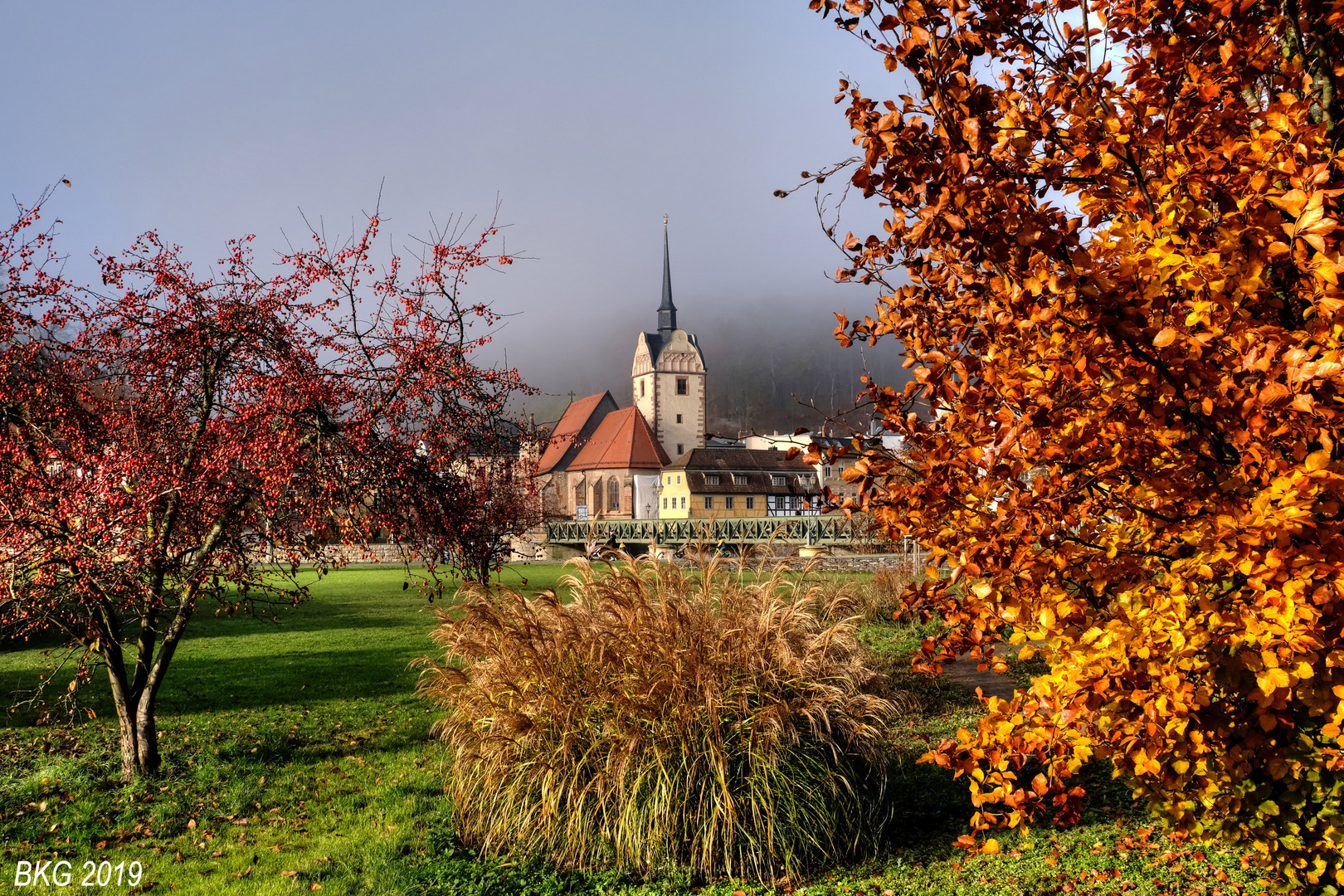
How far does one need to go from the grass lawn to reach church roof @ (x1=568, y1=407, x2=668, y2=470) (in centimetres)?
5757

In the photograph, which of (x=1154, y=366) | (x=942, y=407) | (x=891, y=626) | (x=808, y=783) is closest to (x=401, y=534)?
(x=808, y=783)

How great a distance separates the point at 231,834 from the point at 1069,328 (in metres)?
6.32

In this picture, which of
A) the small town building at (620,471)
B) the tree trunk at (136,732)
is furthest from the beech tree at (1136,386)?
the small town building at (620,471)

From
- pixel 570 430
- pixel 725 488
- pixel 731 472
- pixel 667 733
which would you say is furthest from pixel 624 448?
pixel 667 733

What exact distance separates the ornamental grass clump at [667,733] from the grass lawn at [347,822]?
21cm

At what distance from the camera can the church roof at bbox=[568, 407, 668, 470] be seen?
224ft

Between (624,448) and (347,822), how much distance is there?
206ft

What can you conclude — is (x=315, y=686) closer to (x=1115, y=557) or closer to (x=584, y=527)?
(x=1115, y=557)

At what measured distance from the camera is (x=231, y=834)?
608cm

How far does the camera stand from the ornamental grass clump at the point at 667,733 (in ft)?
16.6

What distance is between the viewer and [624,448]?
6894 centimetres

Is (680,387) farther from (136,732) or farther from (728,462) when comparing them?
(136,732)

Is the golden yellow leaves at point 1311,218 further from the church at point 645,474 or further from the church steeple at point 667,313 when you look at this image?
the church steeple at point 667,313

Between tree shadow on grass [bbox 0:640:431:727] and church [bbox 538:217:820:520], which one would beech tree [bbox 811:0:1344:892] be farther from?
church [bbox 538:217:820:520]
